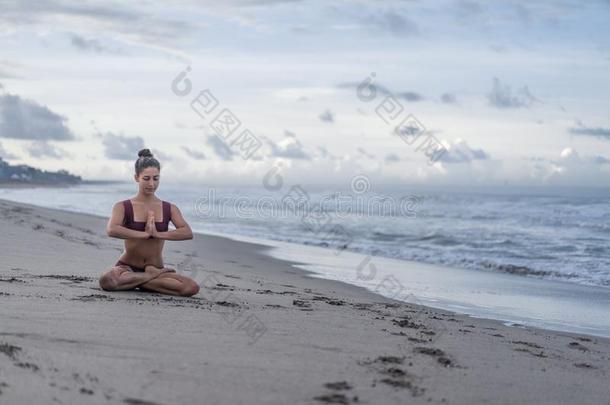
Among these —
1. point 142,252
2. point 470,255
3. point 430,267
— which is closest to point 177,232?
point 142,252

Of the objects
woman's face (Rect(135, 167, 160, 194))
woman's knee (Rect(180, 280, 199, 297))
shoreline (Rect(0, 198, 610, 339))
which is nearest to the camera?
woman's face (Rect(135, 167, 160, 194))

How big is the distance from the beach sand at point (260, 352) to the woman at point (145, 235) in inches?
6.1

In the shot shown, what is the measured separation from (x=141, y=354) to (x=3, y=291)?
8.89 ft

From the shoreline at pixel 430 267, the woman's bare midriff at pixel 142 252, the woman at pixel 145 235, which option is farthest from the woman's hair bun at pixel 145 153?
the shoreline at pixel 430 267

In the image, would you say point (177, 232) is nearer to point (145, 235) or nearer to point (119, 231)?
point (145, 235)

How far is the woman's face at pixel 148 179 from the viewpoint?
296 inches

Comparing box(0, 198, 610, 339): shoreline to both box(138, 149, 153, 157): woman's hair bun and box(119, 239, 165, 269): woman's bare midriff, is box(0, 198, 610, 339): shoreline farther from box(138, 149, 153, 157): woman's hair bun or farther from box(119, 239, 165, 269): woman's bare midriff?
box(138, 149, 153, 157): woman's hair bun

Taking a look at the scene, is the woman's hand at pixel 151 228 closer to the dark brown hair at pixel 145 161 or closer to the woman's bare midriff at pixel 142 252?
the woman's bare midriff at pixel 142 252

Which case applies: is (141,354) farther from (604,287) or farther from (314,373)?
(604,287)

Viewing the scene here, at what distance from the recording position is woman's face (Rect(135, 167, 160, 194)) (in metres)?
7.51

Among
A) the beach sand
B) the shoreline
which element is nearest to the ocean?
the shoreline

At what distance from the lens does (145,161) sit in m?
7.53

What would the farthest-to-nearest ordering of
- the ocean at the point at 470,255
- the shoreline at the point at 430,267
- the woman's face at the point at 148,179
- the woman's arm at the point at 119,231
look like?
the ocean at the point at 470,255 → the shoreline at the point at 430,267 → the woman's face at the point at 148,179 → the woman's arm at the point at 119,231

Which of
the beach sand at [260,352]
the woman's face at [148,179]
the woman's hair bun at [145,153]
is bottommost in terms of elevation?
the beach sand at [260,352]
